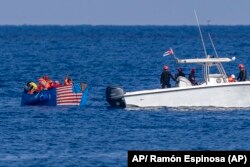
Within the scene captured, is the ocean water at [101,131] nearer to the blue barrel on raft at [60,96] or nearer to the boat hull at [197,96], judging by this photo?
the boat hull at [197,96]

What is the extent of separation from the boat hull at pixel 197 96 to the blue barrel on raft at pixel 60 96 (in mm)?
Answer: 3306

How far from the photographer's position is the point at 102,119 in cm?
5784

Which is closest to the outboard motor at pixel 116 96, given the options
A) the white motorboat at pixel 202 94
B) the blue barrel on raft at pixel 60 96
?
the white motorboat at pixel 202 94

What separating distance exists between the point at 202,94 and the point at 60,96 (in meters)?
7.12

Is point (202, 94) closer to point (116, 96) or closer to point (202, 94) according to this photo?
point (202, 94)

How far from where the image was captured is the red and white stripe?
6209cm

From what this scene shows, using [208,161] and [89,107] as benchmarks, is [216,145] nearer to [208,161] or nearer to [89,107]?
[208,161]

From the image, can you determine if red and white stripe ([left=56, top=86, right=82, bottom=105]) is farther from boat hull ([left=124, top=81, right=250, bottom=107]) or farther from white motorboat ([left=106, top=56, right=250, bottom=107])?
boat hull ([left=124, top=81, right=250, bottom=107])

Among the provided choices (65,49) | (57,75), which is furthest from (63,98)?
(65,49)

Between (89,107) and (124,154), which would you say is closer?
(124,154)

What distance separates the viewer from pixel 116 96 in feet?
198

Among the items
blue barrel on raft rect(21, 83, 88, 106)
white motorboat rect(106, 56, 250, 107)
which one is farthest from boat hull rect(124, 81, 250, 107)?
blue barrel on raft rect(21, 83, 88, 106)

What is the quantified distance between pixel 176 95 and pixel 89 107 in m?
5.77

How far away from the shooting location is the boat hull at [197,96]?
5888 cm
